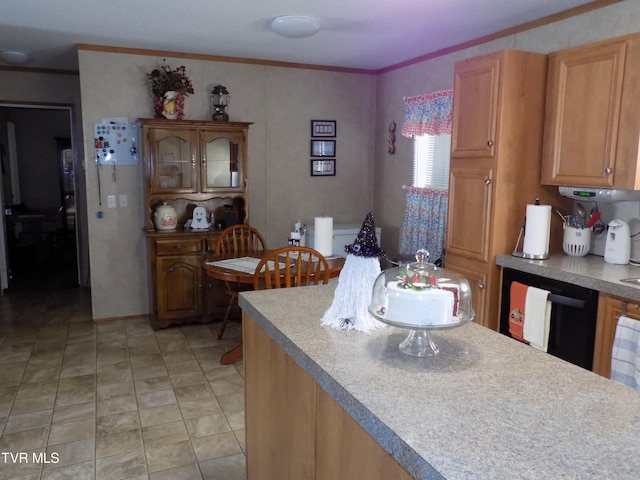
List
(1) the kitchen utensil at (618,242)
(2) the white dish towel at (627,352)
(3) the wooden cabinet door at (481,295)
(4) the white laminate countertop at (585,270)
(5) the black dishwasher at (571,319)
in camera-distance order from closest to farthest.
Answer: (2) the white dish towel at (627,352) → (4) the white laminate countertop at (585,270) → (5) the black dishwasher at (571,319) → (1) the kitchen utensil at (618,242) → (3) the wooden cabinet door at (481,295)

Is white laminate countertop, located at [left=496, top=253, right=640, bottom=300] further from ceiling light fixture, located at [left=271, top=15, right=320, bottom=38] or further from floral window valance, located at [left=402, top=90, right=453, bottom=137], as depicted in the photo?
ceiling light fixture, located at [left=271, top=15, right=320, bottom=38]

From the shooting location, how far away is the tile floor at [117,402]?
2.48 m

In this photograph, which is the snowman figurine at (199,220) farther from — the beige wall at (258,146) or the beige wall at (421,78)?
the beige wall at (421,78)

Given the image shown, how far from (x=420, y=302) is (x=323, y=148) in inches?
156

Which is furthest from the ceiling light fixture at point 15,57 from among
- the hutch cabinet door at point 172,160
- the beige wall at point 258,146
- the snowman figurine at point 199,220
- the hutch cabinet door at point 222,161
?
the snowman figurine at point 199,220

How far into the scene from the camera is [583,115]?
2867 millimetres

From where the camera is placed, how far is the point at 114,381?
11.1 feet

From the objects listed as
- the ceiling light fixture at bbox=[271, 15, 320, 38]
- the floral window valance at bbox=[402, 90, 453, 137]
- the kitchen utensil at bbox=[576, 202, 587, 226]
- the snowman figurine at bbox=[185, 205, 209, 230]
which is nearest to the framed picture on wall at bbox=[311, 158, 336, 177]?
the floral window valance at bbox=[402, 90, 453, 137]

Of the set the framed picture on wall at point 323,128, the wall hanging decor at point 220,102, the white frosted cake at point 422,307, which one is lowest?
the white frosted cake at point 422,307

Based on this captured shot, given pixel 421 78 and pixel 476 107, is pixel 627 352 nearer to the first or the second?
pixel 476 107

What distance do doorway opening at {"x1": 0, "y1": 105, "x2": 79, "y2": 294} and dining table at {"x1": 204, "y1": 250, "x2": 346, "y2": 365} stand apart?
3.81 m

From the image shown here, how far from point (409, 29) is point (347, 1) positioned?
78cm

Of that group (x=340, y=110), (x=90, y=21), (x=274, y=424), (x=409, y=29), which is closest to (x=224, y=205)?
(x=340, y=110)

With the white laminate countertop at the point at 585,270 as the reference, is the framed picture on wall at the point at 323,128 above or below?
above
